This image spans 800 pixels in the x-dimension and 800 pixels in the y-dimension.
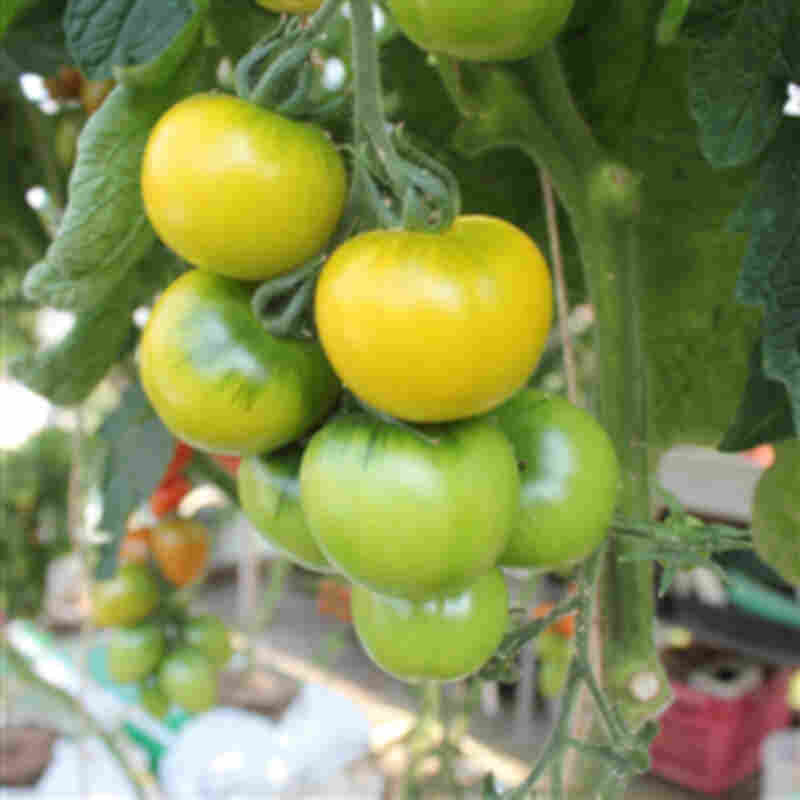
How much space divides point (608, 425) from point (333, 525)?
0.67 feet

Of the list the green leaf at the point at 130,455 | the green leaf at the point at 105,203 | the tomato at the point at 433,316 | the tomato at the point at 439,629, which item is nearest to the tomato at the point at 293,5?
the green leaf at the point at 105,203

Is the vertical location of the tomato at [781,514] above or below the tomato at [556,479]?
below

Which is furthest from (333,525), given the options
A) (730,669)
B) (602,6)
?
(730,669)

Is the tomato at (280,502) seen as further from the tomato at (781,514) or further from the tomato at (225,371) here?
the tomato at (781,514)

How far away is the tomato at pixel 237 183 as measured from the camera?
0.36 meters

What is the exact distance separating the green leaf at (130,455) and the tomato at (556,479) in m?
0.43

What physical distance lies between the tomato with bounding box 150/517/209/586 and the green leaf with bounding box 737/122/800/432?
110 cm

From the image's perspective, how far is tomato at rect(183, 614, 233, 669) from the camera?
4.81 ft

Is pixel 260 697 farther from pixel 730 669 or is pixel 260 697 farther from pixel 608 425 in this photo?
pixel 608 425

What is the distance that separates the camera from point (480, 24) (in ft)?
1.24

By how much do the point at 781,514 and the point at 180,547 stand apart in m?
1.03

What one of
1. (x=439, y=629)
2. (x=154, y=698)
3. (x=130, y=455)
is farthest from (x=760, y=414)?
(x=154, y=698)

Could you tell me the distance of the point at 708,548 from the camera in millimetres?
449

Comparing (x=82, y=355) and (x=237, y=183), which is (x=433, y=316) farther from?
(x=82, y=355)
